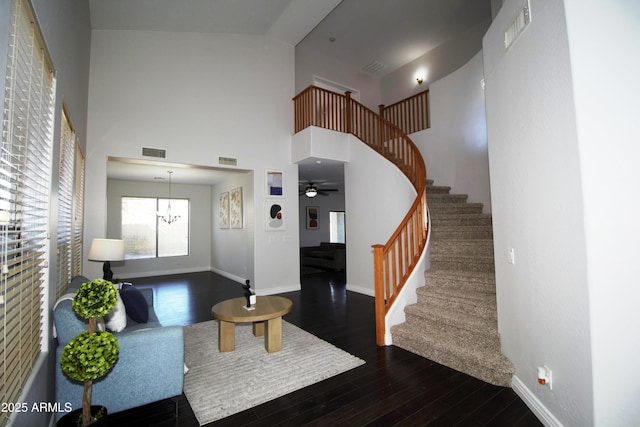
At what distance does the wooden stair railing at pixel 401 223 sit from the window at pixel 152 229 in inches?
197

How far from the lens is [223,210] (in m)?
8.37

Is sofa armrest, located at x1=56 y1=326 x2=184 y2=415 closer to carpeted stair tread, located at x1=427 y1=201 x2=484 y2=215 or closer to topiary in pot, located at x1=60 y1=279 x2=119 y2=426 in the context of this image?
topiary in pot, located at x1=60 y1=279 x2=119 y2=426

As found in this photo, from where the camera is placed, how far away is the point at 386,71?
873 centimetres

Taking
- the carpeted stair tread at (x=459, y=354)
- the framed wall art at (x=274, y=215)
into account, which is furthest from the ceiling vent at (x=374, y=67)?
the carpeted stair tread at (x=459, y=354)

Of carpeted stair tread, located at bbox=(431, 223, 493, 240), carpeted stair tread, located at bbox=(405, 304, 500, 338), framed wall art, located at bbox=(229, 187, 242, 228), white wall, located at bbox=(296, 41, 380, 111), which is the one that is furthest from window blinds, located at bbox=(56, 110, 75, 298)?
white wall, located at bbox=(296, 41, 380, 111)

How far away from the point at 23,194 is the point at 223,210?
7.02 m

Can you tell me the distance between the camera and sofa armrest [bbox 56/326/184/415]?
1.98 meters

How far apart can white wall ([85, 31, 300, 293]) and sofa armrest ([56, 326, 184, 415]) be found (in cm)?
311

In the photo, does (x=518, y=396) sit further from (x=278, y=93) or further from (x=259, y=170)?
(x=278, y=93)

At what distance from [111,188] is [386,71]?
332 inches

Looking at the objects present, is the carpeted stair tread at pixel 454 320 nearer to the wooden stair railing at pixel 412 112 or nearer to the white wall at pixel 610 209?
the white wall at pixel 610 209

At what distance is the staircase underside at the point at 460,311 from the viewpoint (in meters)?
2.75

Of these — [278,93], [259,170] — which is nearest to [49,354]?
[259,170]

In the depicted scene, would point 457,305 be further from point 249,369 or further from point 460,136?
point 460,136
